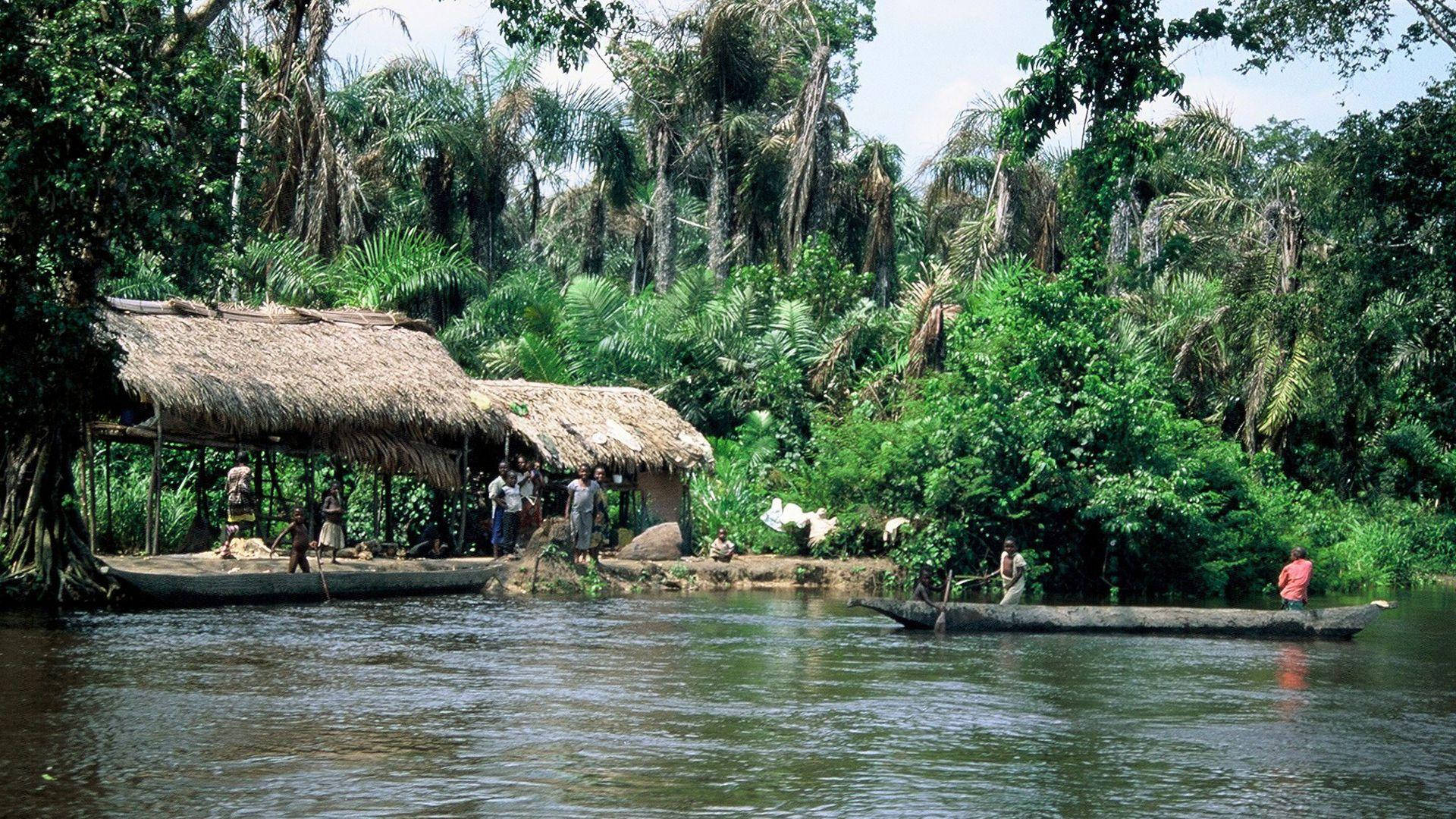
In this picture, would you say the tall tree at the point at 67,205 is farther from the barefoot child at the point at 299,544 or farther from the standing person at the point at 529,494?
the standing person at the point at 529,494

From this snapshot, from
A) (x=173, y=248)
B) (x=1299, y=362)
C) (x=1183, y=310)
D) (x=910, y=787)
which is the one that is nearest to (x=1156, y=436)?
(x=1299, y=362)

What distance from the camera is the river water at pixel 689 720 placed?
888 centimetres

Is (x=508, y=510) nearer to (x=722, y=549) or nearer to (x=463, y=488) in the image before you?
(x=463, y=488)

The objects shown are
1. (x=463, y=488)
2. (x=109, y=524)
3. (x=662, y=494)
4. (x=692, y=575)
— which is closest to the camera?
(x=109, y=524)

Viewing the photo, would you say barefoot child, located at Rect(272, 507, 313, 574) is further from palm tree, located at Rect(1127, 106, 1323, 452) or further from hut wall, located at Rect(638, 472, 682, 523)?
palm tree, located at Rect(1127, 106, 1323, 452)

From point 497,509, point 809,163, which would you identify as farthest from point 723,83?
point 497,509

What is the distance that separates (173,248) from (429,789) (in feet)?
31.9

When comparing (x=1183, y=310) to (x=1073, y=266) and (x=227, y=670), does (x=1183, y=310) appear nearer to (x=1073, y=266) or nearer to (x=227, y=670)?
(x=1073, y=266)

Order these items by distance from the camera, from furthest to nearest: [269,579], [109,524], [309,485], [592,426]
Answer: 1. [592,426]
2. [309,485]
3. [109,524]
4. [269,579]

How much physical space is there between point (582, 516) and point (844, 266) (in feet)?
→ 43.0

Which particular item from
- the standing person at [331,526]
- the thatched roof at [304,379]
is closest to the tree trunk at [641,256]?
the thatched roof at [304,379]

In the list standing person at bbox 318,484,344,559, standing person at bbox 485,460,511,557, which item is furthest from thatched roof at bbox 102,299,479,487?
standing person at bbox 318,484,344,559

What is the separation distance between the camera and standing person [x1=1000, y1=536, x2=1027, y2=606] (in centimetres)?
1914

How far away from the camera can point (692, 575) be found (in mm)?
24266
